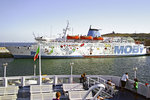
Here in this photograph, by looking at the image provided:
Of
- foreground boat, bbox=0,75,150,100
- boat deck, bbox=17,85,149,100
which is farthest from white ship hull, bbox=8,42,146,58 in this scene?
boat deck, bbox=17,85,149,100

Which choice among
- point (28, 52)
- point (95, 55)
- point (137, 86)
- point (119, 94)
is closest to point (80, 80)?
point (119, 94)

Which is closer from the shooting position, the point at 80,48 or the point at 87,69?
the point at 87,69

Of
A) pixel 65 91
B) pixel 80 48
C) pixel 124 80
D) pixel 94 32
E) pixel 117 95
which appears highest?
pixel 94 32

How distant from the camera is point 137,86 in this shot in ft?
25.0

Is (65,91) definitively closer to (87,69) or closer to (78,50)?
(87,69)

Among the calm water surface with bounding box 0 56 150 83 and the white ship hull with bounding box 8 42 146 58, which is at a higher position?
the white ship hull with bounding box 8 42 146 58

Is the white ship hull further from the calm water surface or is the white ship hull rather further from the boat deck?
the boat deck

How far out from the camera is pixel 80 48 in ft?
127

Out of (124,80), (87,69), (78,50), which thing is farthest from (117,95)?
(78,50)

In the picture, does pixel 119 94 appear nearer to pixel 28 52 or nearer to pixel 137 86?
pixel 137 86

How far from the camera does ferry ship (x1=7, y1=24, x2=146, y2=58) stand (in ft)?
119

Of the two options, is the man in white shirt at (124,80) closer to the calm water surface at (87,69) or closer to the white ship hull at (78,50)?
the calm water surface at (87,69)

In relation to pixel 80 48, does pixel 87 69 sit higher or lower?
lower

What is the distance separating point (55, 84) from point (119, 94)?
3.45 metres
